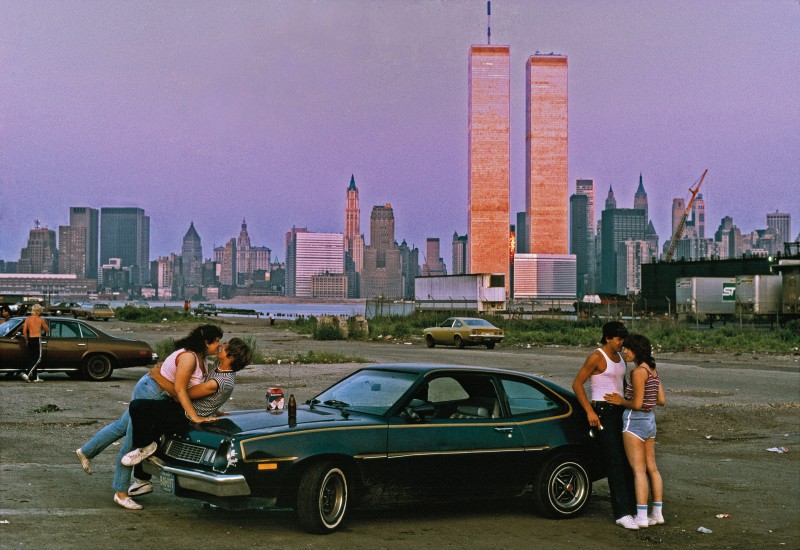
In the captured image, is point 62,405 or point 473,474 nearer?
point 473,474

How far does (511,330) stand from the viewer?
5444cm

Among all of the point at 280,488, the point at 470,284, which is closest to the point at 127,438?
the point at 280,488

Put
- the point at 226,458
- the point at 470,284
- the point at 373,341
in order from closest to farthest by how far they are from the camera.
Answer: the point at 226,458 → the point at 373,341 → the point at 470,284

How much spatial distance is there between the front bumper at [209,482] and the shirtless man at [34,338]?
1279 centimetres

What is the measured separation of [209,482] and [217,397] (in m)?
1.12

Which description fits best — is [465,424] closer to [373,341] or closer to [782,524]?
[782,524]

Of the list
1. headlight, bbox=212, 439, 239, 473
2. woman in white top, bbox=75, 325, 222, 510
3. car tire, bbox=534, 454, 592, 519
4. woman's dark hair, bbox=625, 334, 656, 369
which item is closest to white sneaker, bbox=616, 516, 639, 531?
car tire, bbox=534, 454, 592, 519

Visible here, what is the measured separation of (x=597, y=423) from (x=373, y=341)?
127 feet

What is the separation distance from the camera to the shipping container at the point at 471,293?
94688 millimetres

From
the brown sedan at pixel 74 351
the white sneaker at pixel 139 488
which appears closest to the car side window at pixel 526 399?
the white sneaker at pixel 139 488

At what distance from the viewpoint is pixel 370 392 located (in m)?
8.47

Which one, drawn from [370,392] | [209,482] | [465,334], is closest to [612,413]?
[370,392]

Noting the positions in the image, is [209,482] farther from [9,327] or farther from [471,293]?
[471,293]

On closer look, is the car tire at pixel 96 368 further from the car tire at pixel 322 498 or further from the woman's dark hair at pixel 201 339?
the car tire at pixel 322 498
